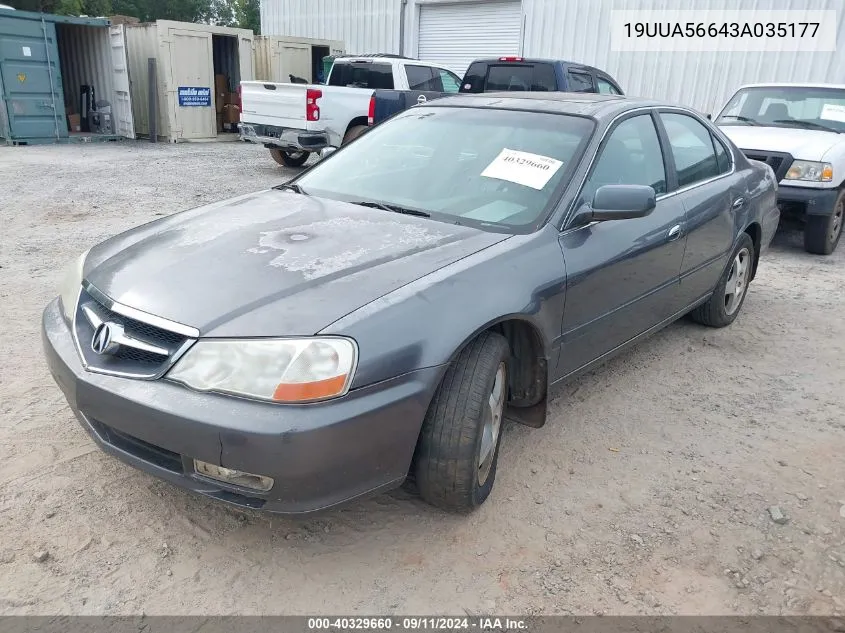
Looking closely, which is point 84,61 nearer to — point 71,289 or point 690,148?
point 71,289

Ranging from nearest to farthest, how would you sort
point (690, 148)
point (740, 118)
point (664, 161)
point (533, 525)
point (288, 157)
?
1. point (533, 525)
2. point (664, 161)
3. point (690, 148)
4. point (740, 118)
5. point (288, 157)

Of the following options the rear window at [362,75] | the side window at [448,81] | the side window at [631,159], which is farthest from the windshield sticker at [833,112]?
the rear window at [362,75]

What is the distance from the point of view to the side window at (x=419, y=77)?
10.9 m

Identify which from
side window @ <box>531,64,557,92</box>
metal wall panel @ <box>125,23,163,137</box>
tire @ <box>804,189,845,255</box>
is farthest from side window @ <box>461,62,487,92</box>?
metal wall panel @ <box>125,23,163,137</box>

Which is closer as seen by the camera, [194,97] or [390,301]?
[390,301]

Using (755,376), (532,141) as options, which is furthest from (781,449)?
(532,141)

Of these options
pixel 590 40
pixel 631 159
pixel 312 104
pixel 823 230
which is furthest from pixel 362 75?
pixel 631 159

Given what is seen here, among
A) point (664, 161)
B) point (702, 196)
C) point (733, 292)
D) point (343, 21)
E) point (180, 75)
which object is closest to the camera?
point (664, 161)

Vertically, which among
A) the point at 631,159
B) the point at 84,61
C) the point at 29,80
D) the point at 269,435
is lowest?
the point at 269,435

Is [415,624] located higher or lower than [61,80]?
lower

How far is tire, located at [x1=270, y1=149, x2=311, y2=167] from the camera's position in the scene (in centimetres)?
1173

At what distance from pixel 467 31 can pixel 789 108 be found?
10.3 metres

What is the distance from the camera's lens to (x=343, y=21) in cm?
1895

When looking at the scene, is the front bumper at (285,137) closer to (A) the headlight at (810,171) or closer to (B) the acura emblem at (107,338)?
(A) the headlight at (810,171)
